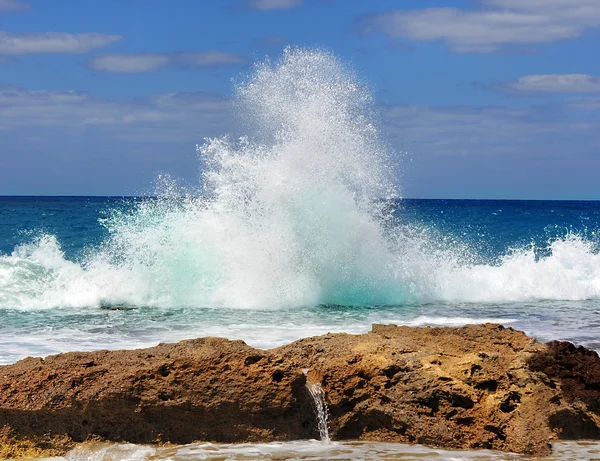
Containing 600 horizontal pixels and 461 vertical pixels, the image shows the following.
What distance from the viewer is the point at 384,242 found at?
13.7m

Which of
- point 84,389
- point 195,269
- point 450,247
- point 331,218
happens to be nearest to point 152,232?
point 195,269

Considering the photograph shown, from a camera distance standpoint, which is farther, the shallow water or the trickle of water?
the trickle of water

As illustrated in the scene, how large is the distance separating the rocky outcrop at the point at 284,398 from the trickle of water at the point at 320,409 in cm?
4

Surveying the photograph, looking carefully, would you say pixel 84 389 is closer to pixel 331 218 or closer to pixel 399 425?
pixel 399 425

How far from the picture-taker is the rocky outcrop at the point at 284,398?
17.1ft

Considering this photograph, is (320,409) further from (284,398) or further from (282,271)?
(282,271)

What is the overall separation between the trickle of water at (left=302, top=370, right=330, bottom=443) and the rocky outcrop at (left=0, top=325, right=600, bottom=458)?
41 millimetres

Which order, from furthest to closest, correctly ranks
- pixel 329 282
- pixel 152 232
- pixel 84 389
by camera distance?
1. pixel 152 232
2. pixel 329 282
3. pixel 84 389

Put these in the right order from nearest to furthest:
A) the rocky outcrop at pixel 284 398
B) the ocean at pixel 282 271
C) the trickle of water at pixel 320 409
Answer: the rocky outcrop at pixel 284 398 < the trickle of water at pixel 320 409 < the ocean at pixel 282 271

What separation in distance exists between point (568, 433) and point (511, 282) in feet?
32.0

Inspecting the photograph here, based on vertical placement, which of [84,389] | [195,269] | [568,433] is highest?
[195,269]

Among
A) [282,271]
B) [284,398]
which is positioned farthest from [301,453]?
[282,271]

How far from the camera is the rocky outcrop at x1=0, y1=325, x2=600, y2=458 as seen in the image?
17.1 ft

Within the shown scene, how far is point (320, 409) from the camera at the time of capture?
5.48 m
